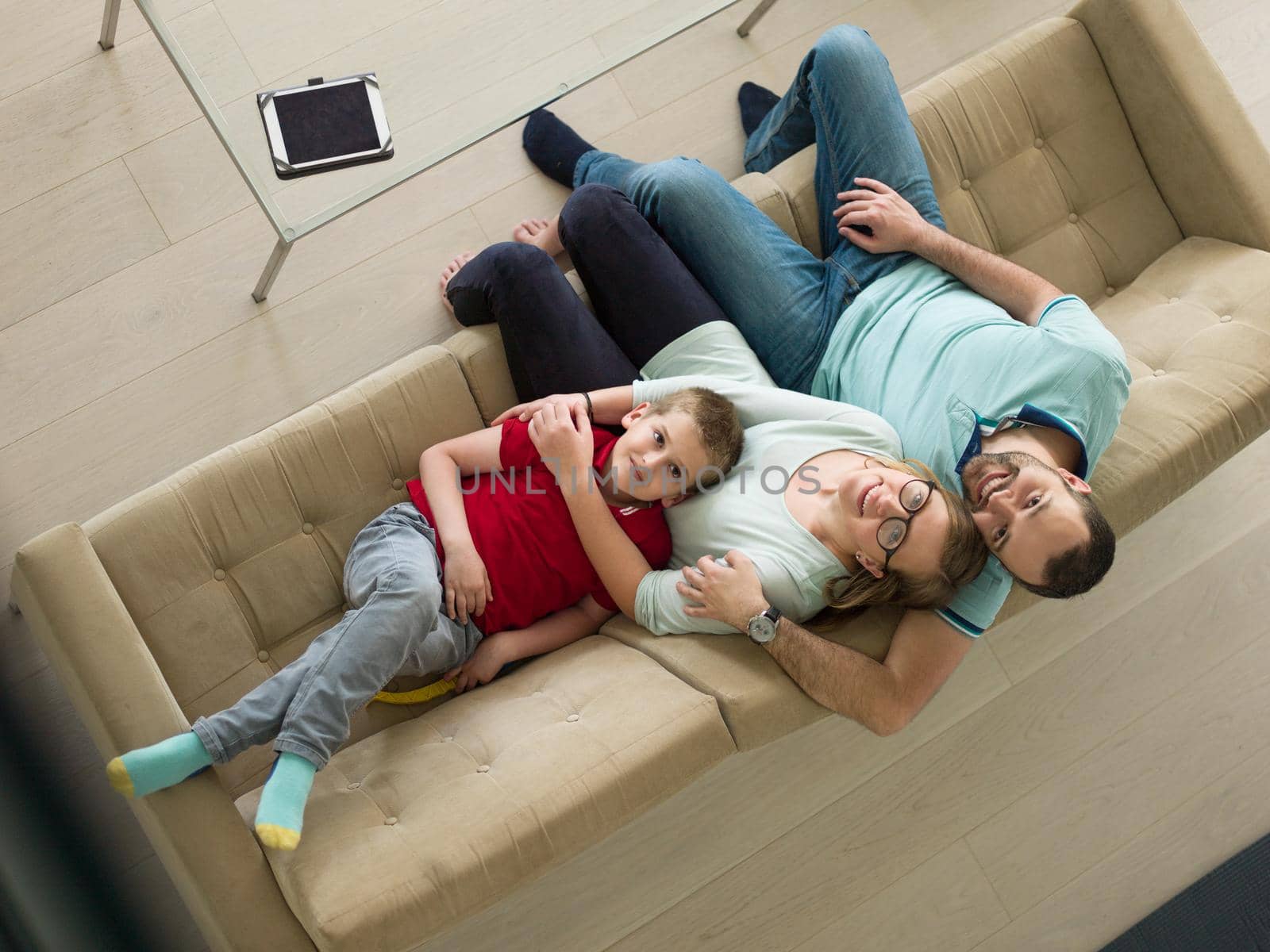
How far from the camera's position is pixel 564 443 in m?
1.54

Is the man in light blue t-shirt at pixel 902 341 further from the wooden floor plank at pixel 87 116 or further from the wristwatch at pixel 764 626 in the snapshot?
the wooden floor plank at pixel 87 116

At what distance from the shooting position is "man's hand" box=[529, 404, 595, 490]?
5.04 ft

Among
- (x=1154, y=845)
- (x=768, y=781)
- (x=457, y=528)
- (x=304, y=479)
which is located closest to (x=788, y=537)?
(x=457, y=528)

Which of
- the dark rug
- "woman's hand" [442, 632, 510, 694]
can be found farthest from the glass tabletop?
the dark rug

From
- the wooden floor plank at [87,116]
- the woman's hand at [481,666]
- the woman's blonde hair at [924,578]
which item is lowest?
the woman's blonde hair at [924,578]

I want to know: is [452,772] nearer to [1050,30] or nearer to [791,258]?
[791,258]

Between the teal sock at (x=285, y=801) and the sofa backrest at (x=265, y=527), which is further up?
the sofa backrest at (x=265, y=527)

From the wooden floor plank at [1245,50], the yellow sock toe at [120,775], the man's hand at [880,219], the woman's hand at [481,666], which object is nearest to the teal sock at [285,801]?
the yellow sock toe at [120,775]

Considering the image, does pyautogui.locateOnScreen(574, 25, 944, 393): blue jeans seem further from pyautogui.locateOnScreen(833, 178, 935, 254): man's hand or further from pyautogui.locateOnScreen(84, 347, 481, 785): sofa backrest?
pyautogui.locateOnScreen(84, 347, 481, 785): sofa backrest

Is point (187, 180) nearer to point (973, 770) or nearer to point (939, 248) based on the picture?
point (939, 248)

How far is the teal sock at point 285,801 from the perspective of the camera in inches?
48.6

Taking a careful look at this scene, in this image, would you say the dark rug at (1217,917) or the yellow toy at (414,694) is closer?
the yellow toy at (414,694)

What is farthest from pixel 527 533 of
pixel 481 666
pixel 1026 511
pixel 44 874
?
pixel 44 874

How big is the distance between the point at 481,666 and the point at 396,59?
1304 millimetres
